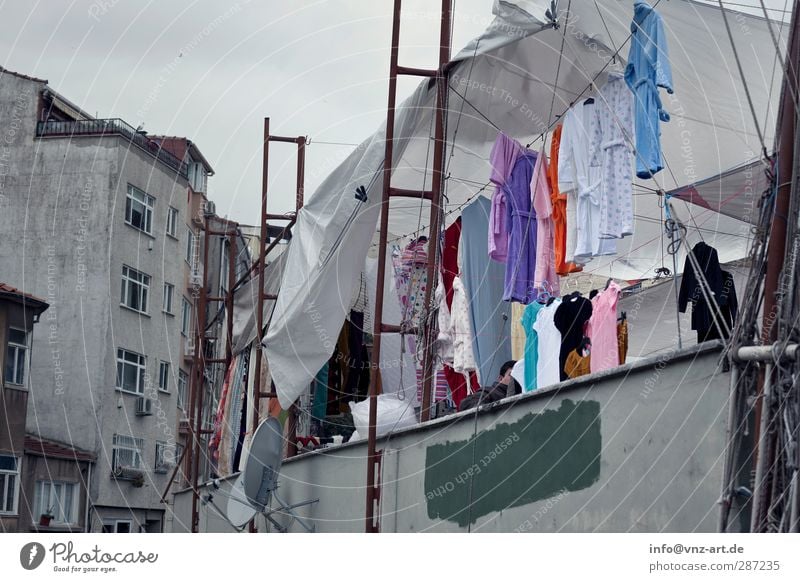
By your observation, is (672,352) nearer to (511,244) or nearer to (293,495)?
(511,244)

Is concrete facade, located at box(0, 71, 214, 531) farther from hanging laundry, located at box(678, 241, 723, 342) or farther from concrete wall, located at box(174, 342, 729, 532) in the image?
hanging laundry, located at box(678, 241, 723, 342)

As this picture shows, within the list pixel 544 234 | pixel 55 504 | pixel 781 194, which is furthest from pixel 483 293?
pixel 55 504

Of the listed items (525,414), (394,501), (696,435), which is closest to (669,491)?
(696,435)

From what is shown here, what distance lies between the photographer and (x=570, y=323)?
337 inches

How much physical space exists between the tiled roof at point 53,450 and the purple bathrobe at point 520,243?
11.4 m

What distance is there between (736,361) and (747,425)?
1.01 feet

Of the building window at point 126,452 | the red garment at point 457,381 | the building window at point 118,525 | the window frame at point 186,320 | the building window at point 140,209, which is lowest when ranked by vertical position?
the building window at point 118,525

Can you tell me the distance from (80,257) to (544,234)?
556 inches

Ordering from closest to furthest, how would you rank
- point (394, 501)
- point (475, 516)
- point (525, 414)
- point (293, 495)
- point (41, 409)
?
point (525, 414) → point (475, 516) → point (394, 501) → point (293, 495) → point (41, 409)

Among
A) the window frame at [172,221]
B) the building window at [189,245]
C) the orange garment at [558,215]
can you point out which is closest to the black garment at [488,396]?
the orange garment at [558,215]

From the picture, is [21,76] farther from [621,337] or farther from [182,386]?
[621,337]

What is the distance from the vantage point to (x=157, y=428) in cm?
2562

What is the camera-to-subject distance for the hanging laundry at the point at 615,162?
323 inches

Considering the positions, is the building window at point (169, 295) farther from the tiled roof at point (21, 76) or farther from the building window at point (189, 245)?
the tiled roof at point (21, 76)
